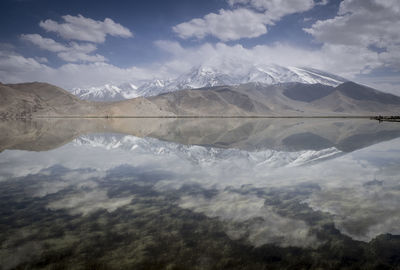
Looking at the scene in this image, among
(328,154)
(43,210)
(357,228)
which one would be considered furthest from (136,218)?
(328,154)

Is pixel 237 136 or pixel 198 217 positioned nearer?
pixel 198 217

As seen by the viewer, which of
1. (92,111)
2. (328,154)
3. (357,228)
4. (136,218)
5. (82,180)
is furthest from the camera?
(92,111)

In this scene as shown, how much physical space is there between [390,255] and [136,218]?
7.97 m

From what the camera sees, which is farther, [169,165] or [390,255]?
[169,165]

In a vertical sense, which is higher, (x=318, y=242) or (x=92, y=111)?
(x=92, y=111)

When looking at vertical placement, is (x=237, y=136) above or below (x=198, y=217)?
above

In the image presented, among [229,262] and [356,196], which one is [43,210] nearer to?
[229,262]

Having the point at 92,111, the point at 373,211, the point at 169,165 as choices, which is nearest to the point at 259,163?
the point at 169,165

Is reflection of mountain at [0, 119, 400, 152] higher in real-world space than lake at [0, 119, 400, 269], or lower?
higher

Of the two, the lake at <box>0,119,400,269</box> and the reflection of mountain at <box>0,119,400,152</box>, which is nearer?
the lake at <box>0,119,400,269</box>

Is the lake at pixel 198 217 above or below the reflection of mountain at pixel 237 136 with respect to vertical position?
below

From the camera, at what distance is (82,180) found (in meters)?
15.5

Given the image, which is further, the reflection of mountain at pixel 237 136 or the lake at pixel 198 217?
the reflection of mountain at pixel 237 136

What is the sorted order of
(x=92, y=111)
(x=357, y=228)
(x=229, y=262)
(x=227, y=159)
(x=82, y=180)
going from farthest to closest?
(x=92, y=111) → (x=227, y=159) → (x=82, y=180) → (x=357, y=228) → (x=229, y=262)
